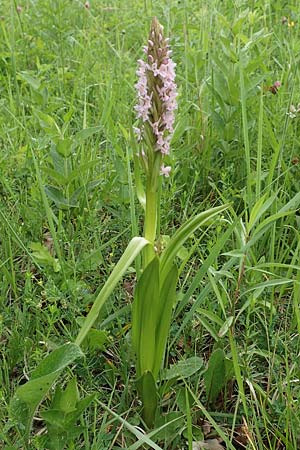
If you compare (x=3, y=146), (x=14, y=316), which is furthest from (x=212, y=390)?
(x=3, y=146)

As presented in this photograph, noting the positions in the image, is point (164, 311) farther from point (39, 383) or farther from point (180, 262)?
point (180, 262)

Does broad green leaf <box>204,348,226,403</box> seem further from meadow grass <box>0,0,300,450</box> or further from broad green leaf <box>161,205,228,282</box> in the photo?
broad green leaf <box>161,205,228,282</box>

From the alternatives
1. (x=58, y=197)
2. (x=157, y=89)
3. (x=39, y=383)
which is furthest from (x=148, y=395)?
(x=58, y=197)

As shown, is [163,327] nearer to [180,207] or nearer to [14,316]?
[14,316]

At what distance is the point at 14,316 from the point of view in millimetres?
1716

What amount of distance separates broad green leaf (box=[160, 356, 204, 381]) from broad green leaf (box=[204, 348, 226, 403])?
1.1 inches

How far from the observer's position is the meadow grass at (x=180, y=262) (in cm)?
142

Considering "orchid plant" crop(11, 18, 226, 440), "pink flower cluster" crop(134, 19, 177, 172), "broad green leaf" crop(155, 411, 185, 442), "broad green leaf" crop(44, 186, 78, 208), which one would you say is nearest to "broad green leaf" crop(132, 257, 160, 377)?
"orchid plant" crop(11, 18, 226, 440)

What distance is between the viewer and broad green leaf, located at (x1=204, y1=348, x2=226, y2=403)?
57.2 inches

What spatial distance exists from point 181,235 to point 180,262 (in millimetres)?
583

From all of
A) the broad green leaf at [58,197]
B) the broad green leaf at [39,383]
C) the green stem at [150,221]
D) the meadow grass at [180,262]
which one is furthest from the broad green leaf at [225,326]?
the broad green leaf at [58,197]

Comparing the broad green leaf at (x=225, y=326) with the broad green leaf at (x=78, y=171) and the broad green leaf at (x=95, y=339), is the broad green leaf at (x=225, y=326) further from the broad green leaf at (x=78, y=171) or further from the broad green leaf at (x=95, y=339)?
the broad green leaf at (x=78, y=171)

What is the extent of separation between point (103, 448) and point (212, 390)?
0.30m

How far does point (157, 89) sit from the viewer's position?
47.8 inches
